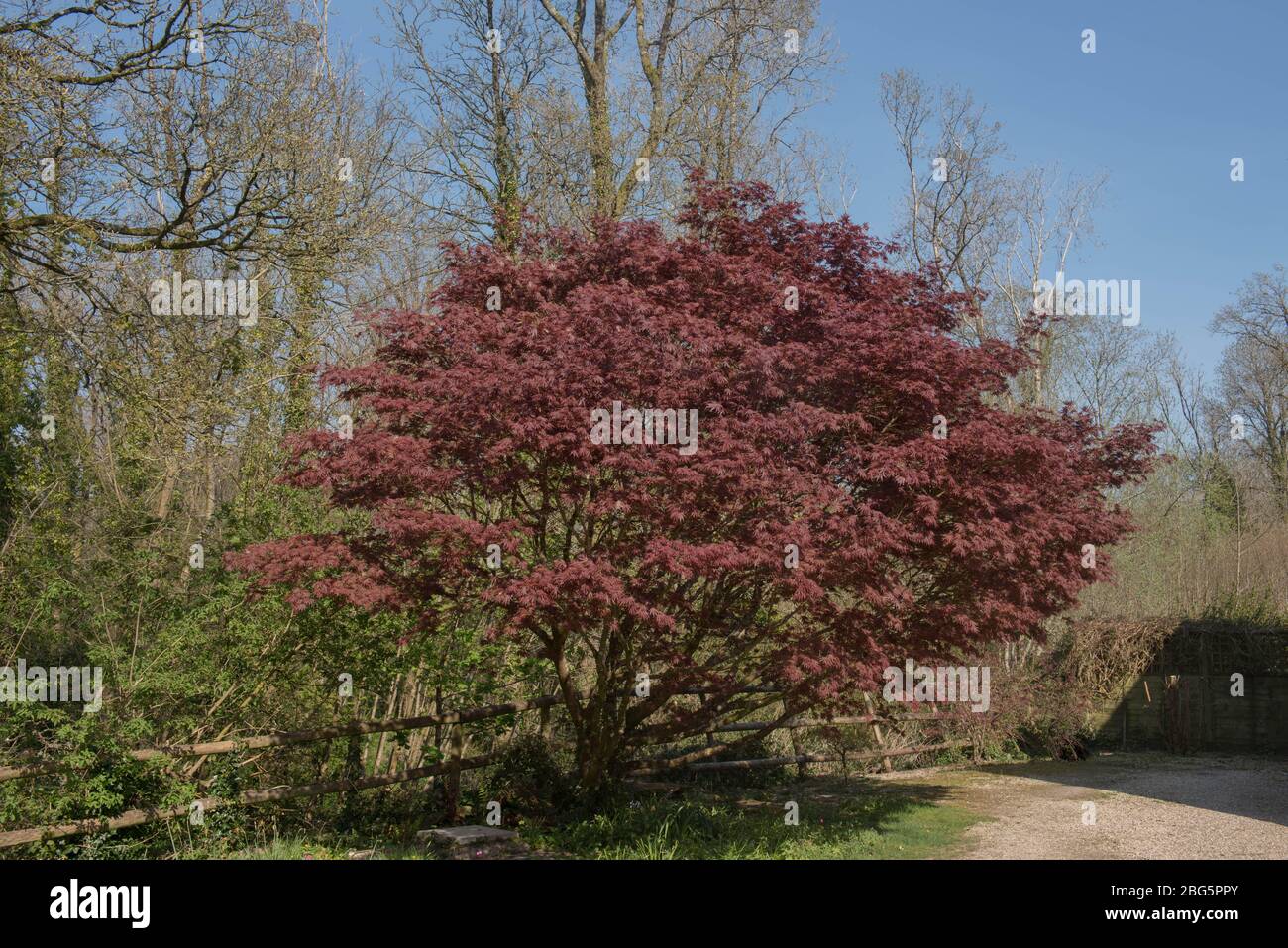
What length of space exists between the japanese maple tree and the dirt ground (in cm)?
238

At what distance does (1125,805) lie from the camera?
11766 millimetres

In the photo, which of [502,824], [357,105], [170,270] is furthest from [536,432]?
[357,105]

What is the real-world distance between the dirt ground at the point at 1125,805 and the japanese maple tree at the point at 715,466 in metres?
2.38

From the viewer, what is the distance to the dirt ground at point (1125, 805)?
9281 mm

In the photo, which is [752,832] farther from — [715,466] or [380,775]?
[715,466]

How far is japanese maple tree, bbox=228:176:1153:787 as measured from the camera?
270 inches

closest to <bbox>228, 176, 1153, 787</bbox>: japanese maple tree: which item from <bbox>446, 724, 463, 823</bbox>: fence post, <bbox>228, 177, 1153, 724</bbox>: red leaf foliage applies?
<bbox>228, 177, 1153, 724</bbox>: red leaf foliage

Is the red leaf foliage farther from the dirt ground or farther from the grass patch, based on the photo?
the dirt ground

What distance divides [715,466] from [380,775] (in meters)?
5.47

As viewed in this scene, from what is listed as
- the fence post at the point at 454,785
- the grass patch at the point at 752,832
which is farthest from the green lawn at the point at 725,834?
the fence post at the point at 454,785

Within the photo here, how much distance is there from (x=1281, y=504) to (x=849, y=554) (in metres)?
31.2

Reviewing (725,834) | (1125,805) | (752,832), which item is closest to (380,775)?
(725,834)

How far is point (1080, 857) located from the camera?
876 centimetres

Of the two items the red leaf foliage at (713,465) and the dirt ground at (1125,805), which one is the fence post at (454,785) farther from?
the dirt ground at (1125,805)
